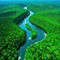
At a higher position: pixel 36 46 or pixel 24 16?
pixel 36 46

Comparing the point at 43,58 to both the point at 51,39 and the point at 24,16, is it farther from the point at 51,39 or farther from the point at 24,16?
the point at 24,16

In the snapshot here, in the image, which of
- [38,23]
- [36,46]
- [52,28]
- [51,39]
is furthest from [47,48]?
[38,23]

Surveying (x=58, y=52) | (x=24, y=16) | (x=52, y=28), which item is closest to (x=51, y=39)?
(x=58, y=52)

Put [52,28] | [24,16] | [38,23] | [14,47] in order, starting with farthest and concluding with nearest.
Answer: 1. [24,16]
2. [38,23]
3. [52,28]
4. [14,47]

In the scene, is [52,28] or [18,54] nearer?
[18,54]

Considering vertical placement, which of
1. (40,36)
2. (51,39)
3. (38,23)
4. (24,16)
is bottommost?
(24,16)

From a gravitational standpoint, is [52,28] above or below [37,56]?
below

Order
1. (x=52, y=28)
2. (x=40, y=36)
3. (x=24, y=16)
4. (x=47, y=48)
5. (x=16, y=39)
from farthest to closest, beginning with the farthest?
1. (x=24, y=16)
2. (x=52, y=28)
3. (x=40, y=36)
4. (x=16, y=39)
5. (x=47, y=48)

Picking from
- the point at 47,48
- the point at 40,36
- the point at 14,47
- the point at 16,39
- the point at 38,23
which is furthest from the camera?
the point at 38,23

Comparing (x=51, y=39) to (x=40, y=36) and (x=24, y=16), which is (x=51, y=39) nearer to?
(x=40, y=36)
